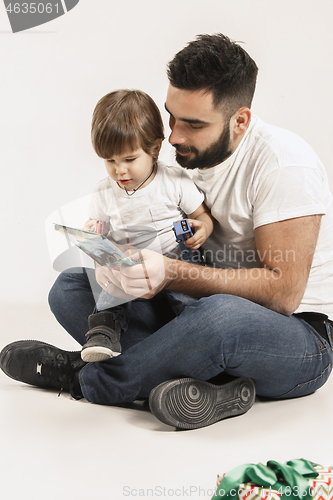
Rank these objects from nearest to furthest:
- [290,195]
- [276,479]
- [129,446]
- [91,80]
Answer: [276,479] → [129,446] → [290,195] → [91,80]

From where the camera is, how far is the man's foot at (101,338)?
1361 millimetres

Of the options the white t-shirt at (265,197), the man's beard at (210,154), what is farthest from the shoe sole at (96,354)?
the man's beard at (210,154)

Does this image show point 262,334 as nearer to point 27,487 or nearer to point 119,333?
point 119,333

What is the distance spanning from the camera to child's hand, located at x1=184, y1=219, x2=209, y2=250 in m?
1.53

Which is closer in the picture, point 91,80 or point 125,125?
point 125,125

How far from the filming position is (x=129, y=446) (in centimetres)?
117

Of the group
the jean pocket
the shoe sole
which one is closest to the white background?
the shoe sole

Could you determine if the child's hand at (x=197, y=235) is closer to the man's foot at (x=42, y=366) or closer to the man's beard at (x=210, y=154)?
the man's beard at (x=210, y=154)

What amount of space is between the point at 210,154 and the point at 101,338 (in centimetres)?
60

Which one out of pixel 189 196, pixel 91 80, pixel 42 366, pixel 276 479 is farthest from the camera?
pixel 91 80

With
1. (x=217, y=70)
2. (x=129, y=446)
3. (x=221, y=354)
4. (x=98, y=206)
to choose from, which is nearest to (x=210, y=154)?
(x=217, y=70)

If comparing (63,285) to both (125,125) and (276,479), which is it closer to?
Result: (125,125)

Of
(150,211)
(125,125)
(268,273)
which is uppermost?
(125,125)

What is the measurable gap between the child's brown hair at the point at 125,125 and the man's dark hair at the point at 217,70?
12cm
